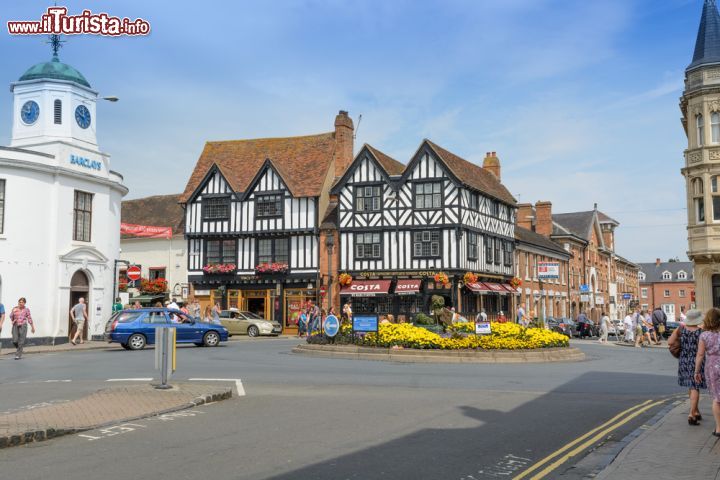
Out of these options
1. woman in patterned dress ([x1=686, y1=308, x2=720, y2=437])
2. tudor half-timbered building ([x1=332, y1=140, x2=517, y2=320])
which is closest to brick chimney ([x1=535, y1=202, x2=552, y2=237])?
tudor half-timbered building ([x1=332, y1=140, x2=517, y2=320])

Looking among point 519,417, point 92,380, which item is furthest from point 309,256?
point 519,417

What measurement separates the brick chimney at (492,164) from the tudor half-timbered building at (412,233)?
1027 cm

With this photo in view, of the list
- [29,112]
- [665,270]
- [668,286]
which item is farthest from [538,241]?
[665,270]

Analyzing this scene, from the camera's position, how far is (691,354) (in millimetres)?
9180

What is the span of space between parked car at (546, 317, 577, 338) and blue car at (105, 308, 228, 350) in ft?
68.6

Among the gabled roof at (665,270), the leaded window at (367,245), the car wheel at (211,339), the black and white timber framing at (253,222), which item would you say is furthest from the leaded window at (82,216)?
the gabled roof at (665,270)

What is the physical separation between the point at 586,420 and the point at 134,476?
634 centimetres

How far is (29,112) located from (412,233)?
69.5ft

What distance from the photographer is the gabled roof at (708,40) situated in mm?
30875

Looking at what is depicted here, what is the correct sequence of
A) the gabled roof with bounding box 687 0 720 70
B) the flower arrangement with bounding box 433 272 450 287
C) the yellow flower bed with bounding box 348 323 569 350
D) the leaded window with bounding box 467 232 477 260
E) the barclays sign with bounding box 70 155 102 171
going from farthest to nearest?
1. the leaded window with bounding box 467 232 477 260
2. the flower arrangement with bounding box 433 272 450 287
3. the gabled roof with bounding box 687 0 720 70
4. the barclays sign with bounding box 70 155 102 171
5. the yellow flower bed with bounding box 348 323 569 350

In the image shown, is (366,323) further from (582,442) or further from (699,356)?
(699,356)

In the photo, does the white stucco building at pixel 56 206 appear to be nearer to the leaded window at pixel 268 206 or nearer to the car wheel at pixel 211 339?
the car wheel at pixel 211 339

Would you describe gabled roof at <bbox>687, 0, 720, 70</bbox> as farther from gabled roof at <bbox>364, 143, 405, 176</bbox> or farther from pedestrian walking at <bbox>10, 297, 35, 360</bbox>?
pedestrian walking at <bbox>10, 297, 35, 360</bbox>

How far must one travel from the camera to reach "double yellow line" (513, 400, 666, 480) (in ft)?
23.1
